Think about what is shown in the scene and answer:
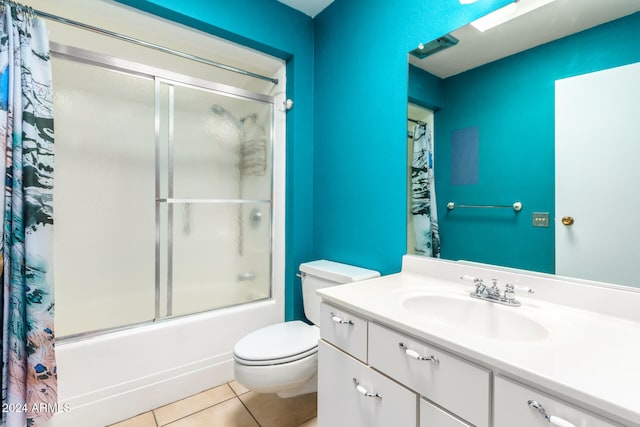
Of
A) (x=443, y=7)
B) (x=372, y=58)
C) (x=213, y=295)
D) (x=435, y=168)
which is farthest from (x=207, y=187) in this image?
(x=443, y=7)

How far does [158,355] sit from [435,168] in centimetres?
184

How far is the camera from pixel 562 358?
0.64 metres

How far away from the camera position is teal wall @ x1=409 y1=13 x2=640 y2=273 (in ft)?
3.28

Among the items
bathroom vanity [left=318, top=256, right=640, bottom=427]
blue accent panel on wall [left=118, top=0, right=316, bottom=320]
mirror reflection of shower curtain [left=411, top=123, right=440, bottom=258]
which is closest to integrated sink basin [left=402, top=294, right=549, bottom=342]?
bathroom vanity [left=318, top=256, right=640, bottom=427]

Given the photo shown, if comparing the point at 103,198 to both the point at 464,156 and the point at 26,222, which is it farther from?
the point at 464,156

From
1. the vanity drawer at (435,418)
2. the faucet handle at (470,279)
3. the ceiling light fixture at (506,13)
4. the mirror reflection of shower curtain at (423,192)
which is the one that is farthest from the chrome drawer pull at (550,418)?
the ceiling light fixture at (506,13)

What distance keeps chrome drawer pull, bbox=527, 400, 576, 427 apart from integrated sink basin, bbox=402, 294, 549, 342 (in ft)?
1.07

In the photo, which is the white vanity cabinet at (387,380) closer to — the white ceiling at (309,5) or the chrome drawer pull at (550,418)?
the chrome drawer pull at (550,418)

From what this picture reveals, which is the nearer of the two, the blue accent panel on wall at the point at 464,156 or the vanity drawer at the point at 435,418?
the vanity drawer at the point at 435,418

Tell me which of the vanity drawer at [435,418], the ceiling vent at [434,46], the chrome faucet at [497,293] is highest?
the ceiling vent at [434,46]

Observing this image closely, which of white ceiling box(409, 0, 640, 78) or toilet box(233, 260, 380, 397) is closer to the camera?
white ceiling box(409, 0, 640, 78)

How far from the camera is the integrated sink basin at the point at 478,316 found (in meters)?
0.93

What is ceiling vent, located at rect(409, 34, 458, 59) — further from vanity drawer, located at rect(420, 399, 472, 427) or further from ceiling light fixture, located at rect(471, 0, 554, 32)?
vanity drawer, located at rect(420, 399, 472, 427)

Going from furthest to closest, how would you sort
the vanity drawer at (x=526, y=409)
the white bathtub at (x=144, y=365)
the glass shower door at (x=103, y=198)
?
the glass shower door at (x=103, y=198), the white bathtub at (x=144, y=365), the vanity drawer at (x=526, y=409)
